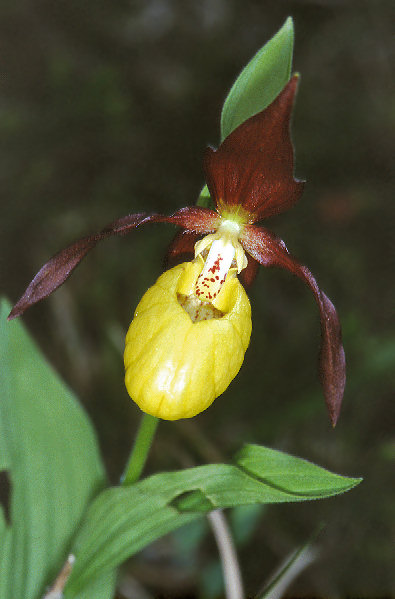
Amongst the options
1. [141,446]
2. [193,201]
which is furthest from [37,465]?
[193,201]

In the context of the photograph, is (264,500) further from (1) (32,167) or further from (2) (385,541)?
(1) (32,167)

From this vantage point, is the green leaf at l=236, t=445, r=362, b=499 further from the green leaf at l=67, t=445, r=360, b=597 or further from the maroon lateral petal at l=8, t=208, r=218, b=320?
the maroon lateral petal at l=8, t=208, r=218, b=320

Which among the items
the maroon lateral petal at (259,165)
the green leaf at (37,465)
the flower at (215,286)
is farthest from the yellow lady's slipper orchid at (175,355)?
the green leaf at (37,465)

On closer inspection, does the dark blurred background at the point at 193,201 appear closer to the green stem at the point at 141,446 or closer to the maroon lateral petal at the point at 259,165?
the green stem at the point at 141,446

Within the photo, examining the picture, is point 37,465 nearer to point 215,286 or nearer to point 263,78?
point 215,286

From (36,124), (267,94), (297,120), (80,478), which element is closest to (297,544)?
(80,478)

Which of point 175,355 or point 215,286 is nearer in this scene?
point 175,355
